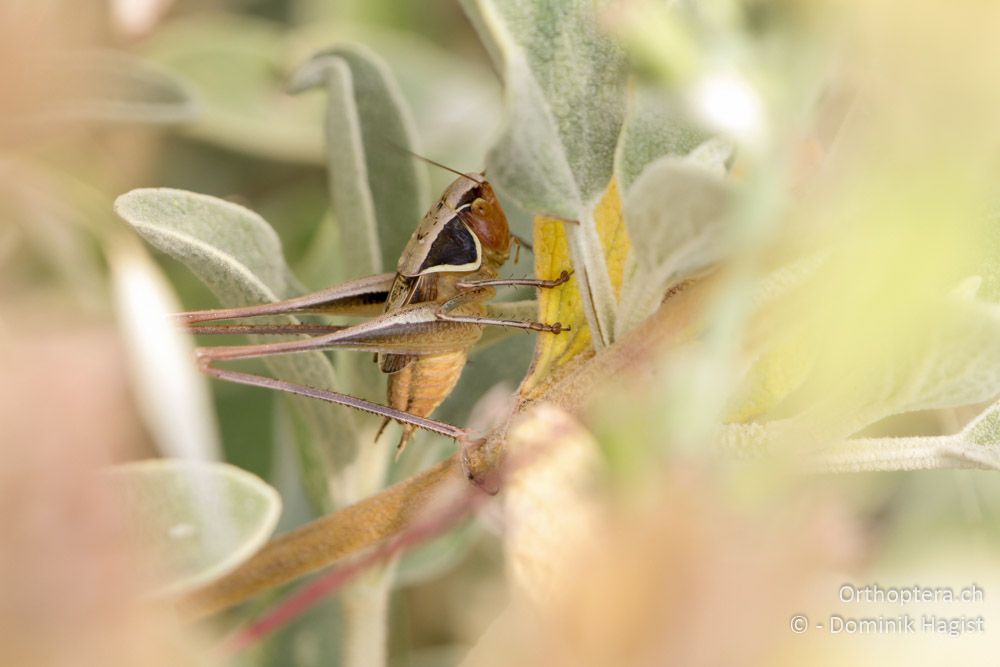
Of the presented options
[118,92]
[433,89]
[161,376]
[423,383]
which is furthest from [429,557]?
[433,89]

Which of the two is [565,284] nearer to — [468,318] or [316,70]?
[468,318]

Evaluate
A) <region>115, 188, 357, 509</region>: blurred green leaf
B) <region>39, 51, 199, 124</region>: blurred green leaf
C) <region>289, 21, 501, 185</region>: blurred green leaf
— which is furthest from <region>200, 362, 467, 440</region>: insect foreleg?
<region>289, 21, 501, 185</region>: blurred green leaf

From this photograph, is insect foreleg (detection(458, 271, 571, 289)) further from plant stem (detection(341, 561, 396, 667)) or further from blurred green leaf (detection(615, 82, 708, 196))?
plant stem (detection(341, 561, 396, 667))

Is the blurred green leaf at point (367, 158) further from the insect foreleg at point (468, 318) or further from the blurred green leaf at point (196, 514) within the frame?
the blurred green leaf at point (196, 514)

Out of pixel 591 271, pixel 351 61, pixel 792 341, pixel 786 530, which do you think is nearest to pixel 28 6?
pixel 351 61

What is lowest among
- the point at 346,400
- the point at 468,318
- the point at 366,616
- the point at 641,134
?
the point at 366,616

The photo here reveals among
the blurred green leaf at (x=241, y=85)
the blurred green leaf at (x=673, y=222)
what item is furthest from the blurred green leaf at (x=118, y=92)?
the blurred green leaf at (x=673, y=222)
